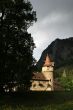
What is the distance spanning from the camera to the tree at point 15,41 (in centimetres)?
4322

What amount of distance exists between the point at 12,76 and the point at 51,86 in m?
87.5

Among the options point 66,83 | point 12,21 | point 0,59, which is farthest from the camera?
point 66,83

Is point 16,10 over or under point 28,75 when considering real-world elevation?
over

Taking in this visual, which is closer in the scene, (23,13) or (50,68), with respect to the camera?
(23,13)

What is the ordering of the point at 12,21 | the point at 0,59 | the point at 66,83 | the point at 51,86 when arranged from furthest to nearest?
the point at 66,83 → the point at 51,86 → the point at 12,21 → the point at 0,59

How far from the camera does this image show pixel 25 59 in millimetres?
45500

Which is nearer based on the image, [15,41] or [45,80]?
[15,41]

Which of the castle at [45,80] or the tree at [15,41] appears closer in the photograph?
the tree at [15,41]

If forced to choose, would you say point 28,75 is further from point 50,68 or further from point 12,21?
point 50,68

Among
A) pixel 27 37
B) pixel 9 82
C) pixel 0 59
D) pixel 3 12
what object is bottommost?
pixel 9 82

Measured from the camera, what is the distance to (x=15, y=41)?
4559 cm

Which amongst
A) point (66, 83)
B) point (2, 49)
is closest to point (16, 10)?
point (2, 49)

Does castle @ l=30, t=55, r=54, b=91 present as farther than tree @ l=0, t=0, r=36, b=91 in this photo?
Yes

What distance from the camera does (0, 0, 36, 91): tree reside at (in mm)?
43219
